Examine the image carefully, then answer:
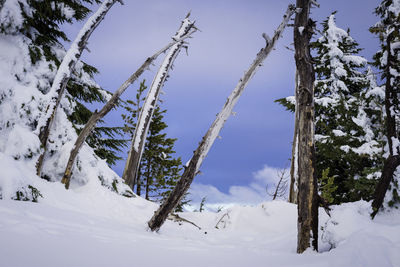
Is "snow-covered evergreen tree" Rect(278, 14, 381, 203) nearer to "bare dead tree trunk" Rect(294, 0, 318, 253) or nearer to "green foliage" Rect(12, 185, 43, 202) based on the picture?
"bare dead tree trunk" Rect(294, 0, 318, 253)

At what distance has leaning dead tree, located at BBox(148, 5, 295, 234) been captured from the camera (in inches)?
178

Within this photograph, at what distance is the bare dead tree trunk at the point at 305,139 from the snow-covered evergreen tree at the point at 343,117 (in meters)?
6.40

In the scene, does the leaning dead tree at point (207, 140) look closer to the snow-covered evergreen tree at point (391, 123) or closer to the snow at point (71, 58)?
the snow-covered evergreen tree at point (391, 123)

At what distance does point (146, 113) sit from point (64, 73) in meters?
4.37

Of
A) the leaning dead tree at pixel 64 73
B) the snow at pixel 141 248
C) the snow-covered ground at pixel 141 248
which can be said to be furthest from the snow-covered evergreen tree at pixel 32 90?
the snow at pixel 141 248

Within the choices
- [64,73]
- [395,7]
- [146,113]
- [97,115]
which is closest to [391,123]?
[395,7]

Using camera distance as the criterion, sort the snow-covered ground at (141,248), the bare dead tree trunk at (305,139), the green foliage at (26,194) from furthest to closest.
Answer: the green foliage at (26,194)
the bare dead tree trunk at (305,139)
the snow-covered ground at (141,248)

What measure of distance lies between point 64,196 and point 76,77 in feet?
15.2

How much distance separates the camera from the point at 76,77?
28.1 feet

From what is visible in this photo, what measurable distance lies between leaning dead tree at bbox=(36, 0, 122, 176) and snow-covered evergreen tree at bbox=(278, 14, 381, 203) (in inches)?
356

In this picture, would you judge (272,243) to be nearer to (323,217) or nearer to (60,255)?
(323,217)

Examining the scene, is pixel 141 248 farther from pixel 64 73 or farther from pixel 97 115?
pixel 64 73

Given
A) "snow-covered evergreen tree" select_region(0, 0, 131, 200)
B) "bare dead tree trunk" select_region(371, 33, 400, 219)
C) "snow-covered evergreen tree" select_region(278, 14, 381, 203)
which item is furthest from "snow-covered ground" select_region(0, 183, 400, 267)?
"snow-covered evergreen tree" select_region(278, 14, 381, 203)

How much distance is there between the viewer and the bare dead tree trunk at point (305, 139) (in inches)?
138
